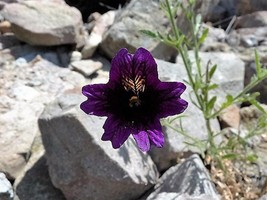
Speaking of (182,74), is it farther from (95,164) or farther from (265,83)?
(95,164)

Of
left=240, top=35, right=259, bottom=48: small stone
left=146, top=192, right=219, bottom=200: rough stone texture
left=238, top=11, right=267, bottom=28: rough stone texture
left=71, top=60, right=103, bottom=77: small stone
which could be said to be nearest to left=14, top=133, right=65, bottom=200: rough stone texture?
left=146, top=192, right=219, bottom=200: rough stone texture

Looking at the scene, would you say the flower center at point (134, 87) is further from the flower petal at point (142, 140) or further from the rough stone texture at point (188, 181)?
the rough stone texture at point (188, 181)

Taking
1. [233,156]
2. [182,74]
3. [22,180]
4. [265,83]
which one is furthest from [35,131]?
[265,83]

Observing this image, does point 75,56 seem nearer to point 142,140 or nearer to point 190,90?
point 190,90

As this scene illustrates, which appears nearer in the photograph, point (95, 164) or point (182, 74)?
point (95, 164)

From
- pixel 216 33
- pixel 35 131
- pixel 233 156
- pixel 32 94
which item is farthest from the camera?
pixel 216 33

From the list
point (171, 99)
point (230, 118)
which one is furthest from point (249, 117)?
point (171, 99)
